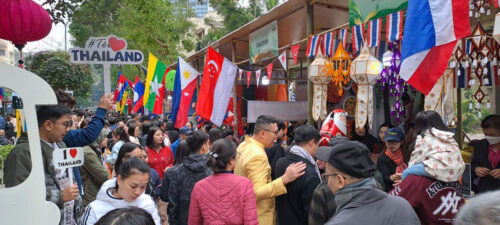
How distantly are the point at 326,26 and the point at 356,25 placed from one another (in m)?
2.45

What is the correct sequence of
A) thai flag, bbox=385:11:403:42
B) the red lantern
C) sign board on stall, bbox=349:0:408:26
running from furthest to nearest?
sign board on stall, bbox=349:0:408:26, thai flag, bbox=385:11:403:42, the red lantern

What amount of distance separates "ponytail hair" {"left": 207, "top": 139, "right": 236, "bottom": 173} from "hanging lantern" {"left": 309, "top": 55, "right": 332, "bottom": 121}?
2823 millimetres

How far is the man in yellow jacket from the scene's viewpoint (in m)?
3.45

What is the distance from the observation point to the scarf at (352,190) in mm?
2068

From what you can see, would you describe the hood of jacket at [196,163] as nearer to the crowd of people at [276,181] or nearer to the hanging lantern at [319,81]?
the crowd of people at [276,181]

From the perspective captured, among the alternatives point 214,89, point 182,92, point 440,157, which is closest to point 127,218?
point 440,157

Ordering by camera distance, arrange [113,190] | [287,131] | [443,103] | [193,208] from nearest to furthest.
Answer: [113,190]
[193,208]
[443,103]
[287,131]

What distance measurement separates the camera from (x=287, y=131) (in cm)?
954

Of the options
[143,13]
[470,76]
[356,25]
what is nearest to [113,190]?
[356,25]

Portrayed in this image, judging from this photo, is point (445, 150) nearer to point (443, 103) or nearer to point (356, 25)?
point (443, 103)

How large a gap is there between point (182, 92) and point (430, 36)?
5638 millimetres

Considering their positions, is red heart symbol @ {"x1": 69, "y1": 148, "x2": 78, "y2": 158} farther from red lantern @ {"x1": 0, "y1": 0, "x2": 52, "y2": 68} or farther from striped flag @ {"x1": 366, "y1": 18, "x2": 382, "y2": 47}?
striped flag @ {"x1": 366, "y1": 18, "x2": 382, "y2": 47}

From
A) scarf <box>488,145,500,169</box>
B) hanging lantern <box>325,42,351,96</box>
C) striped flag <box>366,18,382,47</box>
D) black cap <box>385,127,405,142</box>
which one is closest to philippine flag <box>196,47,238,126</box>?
hanging lantern <box>325,42,351,96</box>

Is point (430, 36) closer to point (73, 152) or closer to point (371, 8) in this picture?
point (371, 8)
